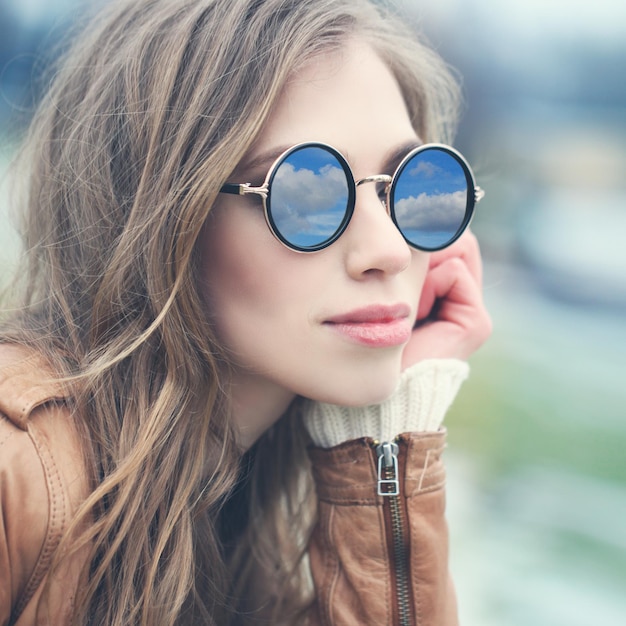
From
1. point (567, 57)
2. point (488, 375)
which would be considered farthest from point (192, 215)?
point (567, 57)

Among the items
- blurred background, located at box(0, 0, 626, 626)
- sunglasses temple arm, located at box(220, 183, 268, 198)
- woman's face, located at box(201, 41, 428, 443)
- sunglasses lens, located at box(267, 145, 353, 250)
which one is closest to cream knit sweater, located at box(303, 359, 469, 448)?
woman's face, located at box(201, 41, 428, 443)

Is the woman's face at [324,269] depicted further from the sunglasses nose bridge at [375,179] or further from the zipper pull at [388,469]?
the zipper pull at [388,469]

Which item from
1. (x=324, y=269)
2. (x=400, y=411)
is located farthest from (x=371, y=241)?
(x=400, y=411)

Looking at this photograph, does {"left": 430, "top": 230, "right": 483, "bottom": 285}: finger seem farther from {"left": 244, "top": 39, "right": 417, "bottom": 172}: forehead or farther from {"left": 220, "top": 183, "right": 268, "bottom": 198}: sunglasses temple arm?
{"left": 220, "top": 183, "right": 268, "bottom": 198}: sunglasses temple arm

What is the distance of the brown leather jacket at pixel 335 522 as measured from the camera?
109 centimetres

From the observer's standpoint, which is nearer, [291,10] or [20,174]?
[291,10]

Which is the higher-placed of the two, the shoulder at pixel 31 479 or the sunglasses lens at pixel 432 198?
the sunglasses lens at pixel 432 198

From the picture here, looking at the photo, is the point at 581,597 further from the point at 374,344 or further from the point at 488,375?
the point at 374,344

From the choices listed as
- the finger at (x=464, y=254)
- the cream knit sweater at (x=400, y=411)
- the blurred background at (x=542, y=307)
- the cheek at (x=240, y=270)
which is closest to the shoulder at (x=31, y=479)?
the cheek at (x=240, y=270)

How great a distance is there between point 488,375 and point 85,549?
317 centimetres

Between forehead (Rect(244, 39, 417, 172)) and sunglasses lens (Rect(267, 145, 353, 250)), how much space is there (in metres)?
0.05

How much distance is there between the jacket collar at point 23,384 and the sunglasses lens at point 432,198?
70 cm

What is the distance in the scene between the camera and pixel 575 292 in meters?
4.17

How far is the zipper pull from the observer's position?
139cm
